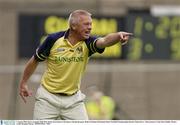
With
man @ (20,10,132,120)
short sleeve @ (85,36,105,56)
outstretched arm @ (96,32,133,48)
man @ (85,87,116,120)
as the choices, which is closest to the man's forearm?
outstretched arm @ (96,32,133,48)

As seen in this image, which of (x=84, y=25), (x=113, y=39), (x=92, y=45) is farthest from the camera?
(x=92, y=45)

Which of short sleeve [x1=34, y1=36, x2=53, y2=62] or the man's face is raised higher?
the man's face

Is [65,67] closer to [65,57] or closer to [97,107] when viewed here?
[65,57]

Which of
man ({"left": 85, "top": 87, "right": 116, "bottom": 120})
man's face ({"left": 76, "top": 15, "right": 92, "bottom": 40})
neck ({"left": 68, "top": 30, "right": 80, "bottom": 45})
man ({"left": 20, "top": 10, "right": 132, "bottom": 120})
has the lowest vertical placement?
man ({"left": 85, "top": 87, "right": 116, "bottom": 120})

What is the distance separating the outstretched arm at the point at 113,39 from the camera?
808 centimetres

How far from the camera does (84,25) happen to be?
8.59 metres

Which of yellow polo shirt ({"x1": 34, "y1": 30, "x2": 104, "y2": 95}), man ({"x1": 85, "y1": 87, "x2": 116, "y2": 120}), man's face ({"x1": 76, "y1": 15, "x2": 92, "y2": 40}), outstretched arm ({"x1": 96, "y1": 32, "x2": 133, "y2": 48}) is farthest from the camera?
man ({"x1": 85, "y1": 87, "x2": 116, "y2": 120})

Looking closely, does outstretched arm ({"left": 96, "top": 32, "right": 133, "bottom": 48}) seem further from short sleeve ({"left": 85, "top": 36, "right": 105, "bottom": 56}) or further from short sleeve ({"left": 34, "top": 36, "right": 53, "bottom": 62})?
short sleeve ({"left": 34, "top": 36, "right": 53, "bottom": 62})

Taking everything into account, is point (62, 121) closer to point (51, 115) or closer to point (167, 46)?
point (51, 115)

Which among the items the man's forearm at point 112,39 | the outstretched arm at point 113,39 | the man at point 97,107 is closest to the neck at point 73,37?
the outstretched arm at point 113,39

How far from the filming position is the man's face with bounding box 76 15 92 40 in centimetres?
858

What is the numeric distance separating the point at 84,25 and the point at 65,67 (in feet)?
1.53

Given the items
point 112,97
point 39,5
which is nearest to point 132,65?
point 112,97

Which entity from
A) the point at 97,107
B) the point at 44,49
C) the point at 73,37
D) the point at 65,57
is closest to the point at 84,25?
the point at 73,37
